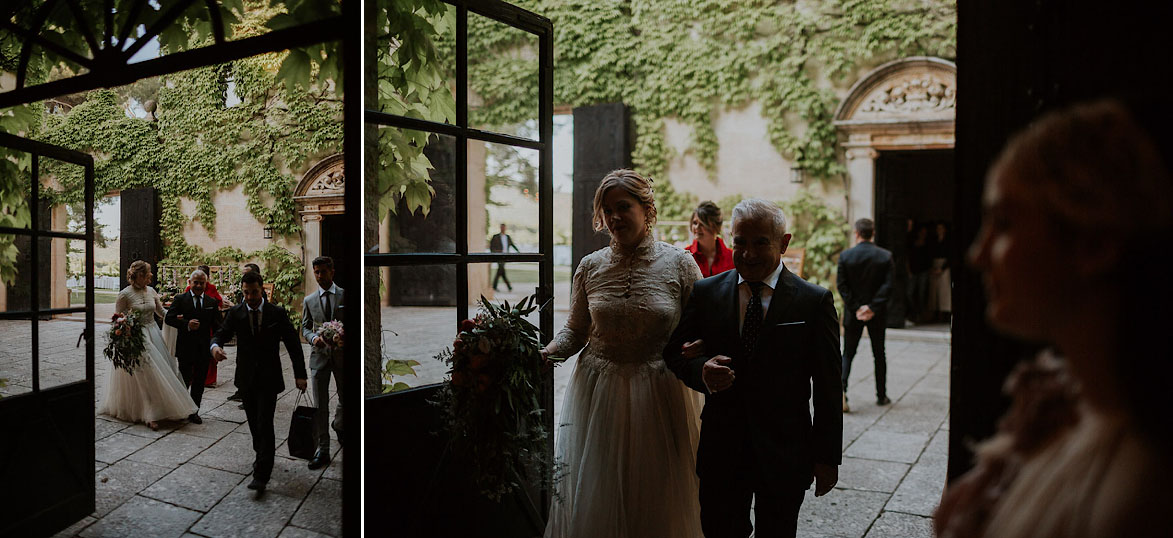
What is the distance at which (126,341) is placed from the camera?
10.7ft

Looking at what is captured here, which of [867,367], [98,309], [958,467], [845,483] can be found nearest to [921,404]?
[867,367]

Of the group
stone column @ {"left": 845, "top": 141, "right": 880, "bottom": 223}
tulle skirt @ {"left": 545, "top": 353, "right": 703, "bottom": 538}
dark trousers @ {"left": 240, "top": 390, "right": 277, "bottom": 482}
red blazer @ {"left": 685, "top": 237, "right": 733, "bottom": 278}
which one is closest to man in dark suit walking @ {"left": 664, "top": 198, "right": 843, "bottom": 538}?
tulle skirt @ {"left": 545, "top": 353, "right": 703, "bottom": 538}

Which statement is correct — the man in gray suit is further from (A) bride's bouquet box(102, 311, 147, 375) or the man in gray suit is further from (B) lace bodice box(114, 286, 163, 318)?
(A) bride's bouquet box(102, 311, 147, 375)

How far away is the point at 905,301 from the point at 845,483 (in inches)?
308

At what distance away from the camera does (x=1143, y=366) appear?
2.58ft

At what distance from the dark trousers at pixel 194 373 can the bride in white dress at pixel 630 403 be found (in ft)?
4.90

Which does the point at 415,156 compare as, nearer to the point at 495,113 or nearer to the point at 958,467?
the point at 958,467

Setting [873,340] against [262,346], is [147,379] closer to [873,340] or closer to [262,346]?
[262,346]

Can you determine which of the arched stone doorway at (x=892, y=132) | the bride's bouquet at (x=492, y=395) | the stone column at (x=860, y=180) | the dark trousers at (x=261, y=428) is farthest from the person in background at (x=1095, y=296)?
the stone column at (x=860, y=180)

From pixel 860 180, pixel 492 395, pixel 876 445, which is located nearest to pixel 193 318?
pixel 492 395

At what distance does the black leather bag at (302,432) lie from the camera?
2906 millimetres

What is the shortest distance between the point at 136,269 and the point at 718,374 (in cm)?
251

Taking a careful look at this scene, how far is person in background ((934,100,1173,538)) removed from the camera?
772 mm

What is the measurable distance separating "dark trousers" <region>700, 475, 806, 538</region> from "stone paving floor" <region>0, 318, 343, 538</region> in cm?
146
